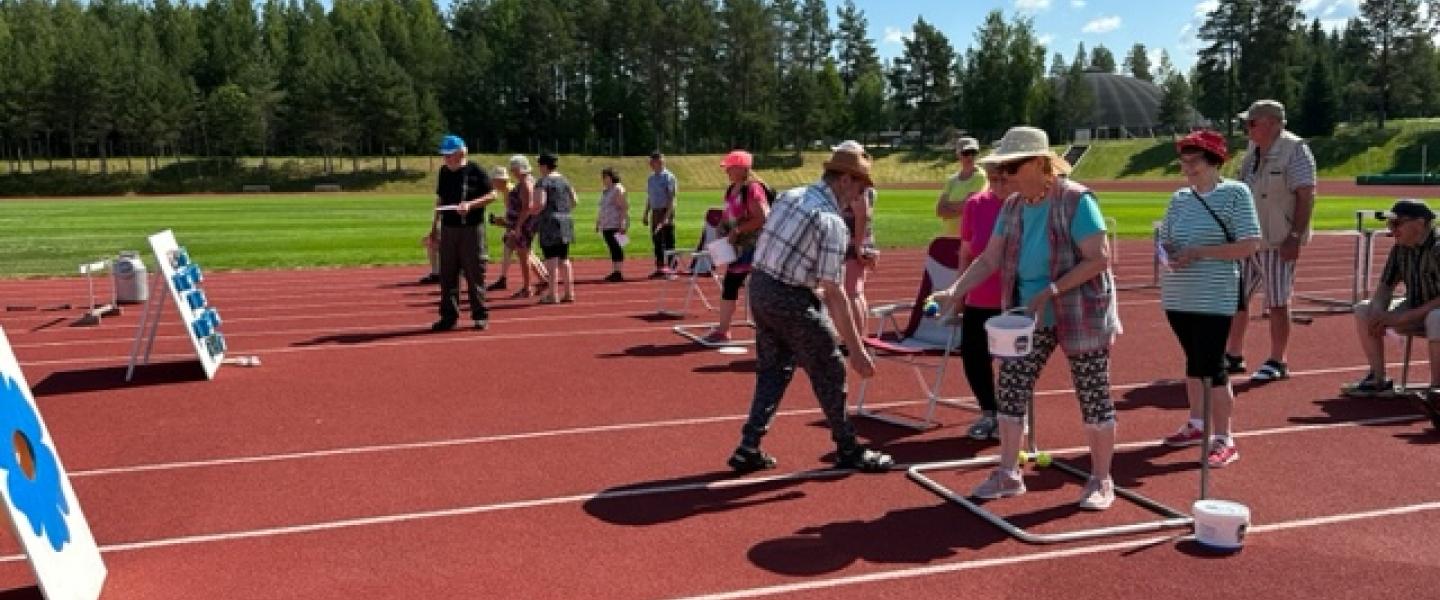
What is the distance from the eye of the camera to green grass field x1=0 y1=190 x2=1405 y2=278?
2108 cm


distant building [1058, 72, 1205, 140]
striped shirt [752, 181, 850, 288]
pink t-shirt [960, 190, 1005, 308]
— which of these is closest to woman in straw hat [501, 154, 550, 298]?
pink t-shirt [960, 190, 1005, 308]

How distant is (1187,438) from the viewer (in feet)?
21.7

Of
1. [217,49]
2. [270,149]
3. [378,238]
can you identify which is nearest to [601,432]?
[378,238]

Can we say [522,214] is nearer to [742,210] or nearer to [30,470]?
[742,210]

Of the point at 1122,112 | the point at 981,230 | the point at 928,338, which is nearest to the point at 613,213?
the point at 928,338

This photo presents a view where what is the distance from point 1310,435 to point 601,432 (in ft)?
14.2

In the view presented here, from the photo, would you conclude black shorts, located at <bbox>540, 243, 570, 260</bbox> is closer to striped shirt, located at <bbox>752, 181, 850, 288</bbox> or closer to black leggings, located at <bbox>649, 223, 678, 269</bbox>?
black leggings, located at <bbox>649, 223, 678, 269</bbox>

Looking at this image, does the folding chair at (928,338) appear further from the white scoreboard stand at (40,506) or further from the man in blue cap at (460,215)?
the man in blue cap at (460,215)

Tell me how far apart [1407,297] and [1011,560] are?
4.71 metres

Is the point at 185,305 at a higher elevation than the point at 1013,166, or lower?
lower

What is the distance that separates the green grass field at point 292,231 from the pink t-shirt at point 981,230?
11740 mm

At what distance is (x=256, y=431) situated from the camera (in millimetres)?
7195

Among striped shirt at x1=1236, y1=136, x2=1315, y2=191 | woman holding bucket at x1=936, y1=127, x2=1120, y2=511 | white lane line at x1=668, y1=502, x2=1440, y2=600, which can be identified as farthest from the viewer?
striped shirt at x1=1236, y1=136, x2=1315, y2=191

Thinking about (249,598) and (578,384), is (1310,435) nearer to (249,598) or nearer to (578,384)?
(578,384)
